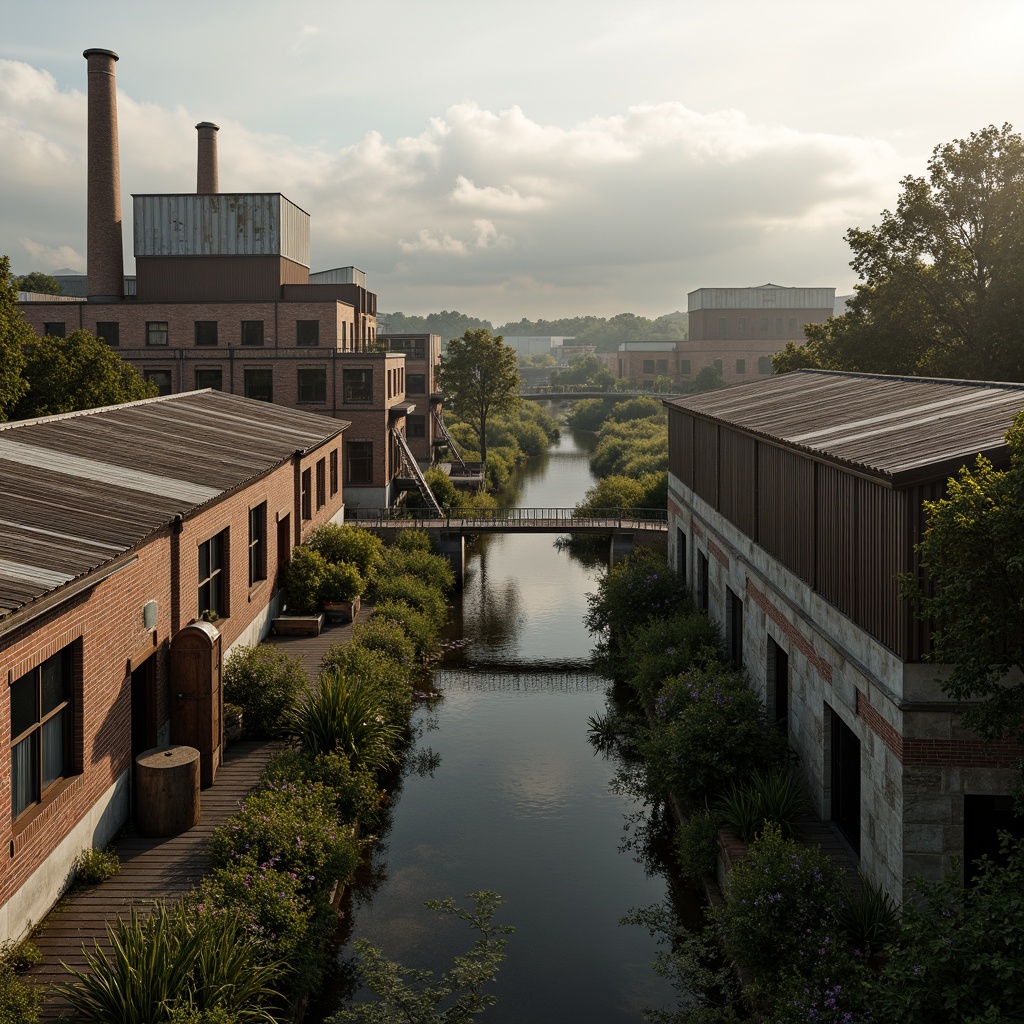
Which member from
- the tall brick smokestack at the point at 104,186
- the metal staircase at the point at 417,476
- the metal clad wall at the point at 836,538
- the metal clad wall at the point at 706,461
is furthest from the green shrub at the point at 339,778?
the tall brick smokestack at the point at 104,186

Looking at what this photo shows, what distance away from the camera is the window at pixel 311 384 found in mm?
53031

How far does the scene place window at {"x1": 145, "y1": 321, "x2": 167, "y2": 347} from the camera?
55.6 meters

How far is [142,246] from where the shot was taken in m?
57.6

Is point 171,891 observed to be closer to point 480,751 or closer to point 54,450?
point 54,450

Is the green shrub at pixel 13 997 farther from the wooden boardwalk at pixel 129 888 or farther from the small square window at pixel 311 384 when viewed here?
the small square window at pixel 311 384

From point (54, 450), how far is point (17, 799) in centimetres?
913

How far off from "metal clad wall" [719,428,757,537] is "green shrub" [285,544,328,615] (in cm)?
1088

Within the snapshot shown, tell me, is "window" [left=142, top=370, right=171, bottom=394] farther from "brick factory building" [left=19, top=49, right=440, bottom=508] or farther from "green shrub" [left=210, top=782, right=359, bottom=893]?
"green shrub" [left=210, top=782, right=359, bottom=893]

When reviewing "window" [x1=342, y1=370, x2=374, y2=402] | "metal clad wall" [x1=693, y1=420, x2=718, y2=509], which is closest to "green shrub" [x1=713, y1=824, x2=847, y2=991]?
"metal clad wall" [x1=693, y1=420, x2=718, y2=509]

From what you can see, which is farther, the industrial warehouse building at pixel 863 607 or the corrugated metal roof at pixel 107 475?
the corrugated metal roof at pixel 107 475

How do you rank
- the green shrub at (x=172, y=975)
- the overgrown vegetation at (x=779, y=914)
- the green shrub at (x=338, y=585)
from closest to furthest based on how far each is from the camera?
the overgrown vegetation at (x=779, y=914) < the green shrub at (x=172, y=975) < the green shrub at (x=338, y=585)

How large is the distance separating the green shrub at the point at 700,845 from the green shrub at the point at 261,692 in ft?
24.7

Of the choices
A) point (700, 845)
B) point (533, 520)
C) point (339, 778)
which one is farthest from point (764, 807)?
point (533, 520)

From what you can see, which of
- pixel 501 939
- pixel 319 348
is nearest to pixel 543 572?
pixel 319 348
